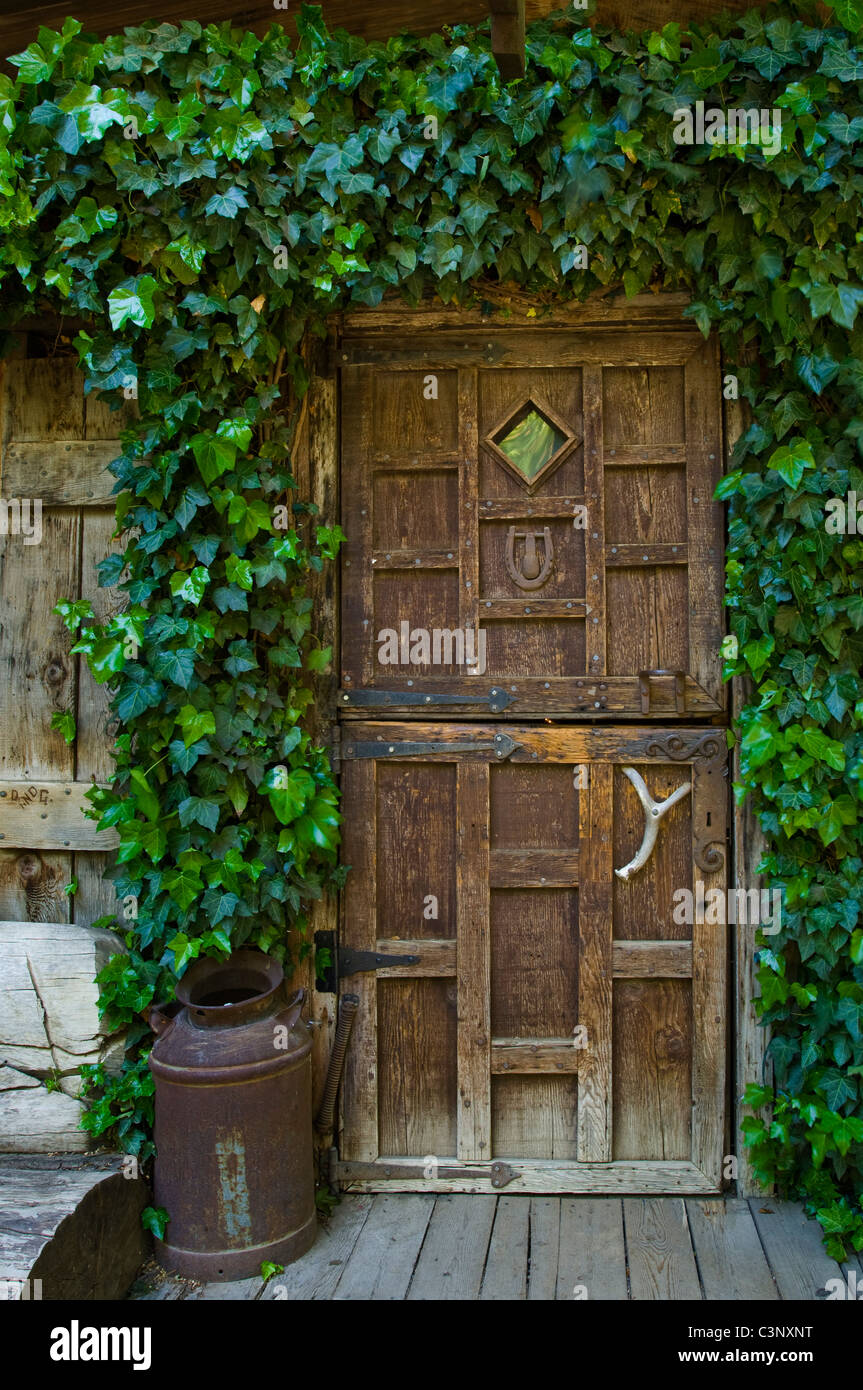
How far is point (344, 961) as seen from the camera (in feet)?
10.6

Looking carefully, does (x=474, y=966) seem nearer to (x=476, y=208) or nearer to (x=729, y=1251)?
(x=729, y=1251)

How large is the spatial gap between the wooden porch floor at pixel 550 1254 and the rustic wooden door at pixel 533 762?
0.10 m

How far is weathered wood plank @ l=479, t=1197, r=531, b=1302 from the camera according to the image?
2.67 metres

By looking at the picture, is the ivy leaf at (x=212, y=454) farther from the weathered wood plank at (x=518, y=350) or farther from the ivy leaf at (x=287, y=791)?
the ivy leaf at (x=287, y=791)

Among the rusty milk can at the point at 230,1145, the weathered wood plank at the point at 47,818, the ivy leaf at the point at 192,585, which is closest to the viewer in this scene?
the rusty milk can at the point at 230,1145

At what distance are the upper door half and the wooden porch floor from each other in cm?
147

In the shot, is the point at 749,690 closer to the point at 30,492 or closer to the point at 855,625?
the point at 855,625

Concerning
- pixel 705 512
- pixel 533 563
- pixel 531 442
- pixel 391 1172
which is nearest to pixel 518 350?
pixel 531 442

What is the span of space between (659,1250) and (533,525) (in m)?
2.10

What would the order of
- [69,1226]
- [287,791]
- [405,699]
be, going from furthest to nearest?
[405,699] → [287,791] → [69,1226]

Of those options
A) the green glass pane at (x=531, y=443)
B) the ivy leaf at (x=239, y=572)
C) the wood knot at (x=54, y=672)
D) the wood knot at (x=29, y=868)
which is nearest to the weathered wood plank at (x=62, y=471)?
the wood knot at (x=54, y=672)

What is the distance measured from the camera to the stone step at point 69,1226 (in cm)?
238

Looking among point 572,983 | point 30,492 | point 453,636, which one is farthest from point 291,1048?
point 30,492

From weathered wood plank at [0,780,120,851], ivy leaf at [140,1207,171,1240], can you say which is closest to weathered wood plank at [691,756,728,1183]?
ivy leaf at [140,1207,171,1240]
